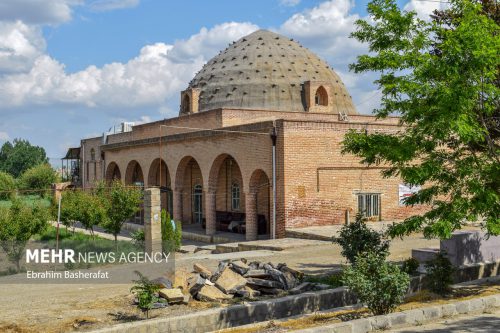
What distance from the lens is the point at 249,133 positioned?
22594mm

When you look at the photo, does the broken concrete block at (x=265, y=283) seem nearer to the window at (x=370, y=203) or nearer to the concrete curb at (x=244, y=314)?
the concrete curb at (x=244, y=314)

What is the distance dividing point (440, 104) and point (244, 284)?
4681 millimetres

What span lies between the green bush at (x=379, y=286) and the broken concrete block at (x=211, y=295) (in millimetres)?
2485

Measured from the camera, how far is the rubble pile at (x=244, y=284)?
9.92 meters

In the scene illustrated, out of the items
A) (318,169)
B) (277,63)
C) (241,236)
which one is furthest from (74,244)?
(277,63)

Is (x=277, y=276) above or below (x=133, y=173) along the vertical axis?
below

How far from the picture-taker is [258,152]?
22141 millimetres

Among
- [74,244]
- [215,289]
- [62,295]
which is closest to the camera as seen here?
[215,289]

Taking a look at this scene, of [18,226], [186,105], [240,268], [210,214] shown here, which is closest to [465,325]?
[240,268]

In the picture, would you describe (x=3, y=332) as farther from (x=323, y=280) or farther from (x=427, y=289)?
(x=427, y=289)

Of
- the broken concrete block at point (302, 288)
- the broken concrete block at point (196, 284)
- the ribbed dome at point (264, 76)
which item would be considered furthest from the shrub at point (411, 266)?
the ribbed dome at point (264, 76)

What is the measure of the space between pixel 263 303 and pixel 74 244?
14.3m

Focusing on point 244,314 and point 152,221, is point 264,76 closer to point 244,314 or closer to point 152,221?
point 152,221

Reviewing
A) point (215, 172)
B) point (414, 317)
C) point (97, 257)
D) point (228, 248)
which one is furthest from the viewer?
point (215, 172)
